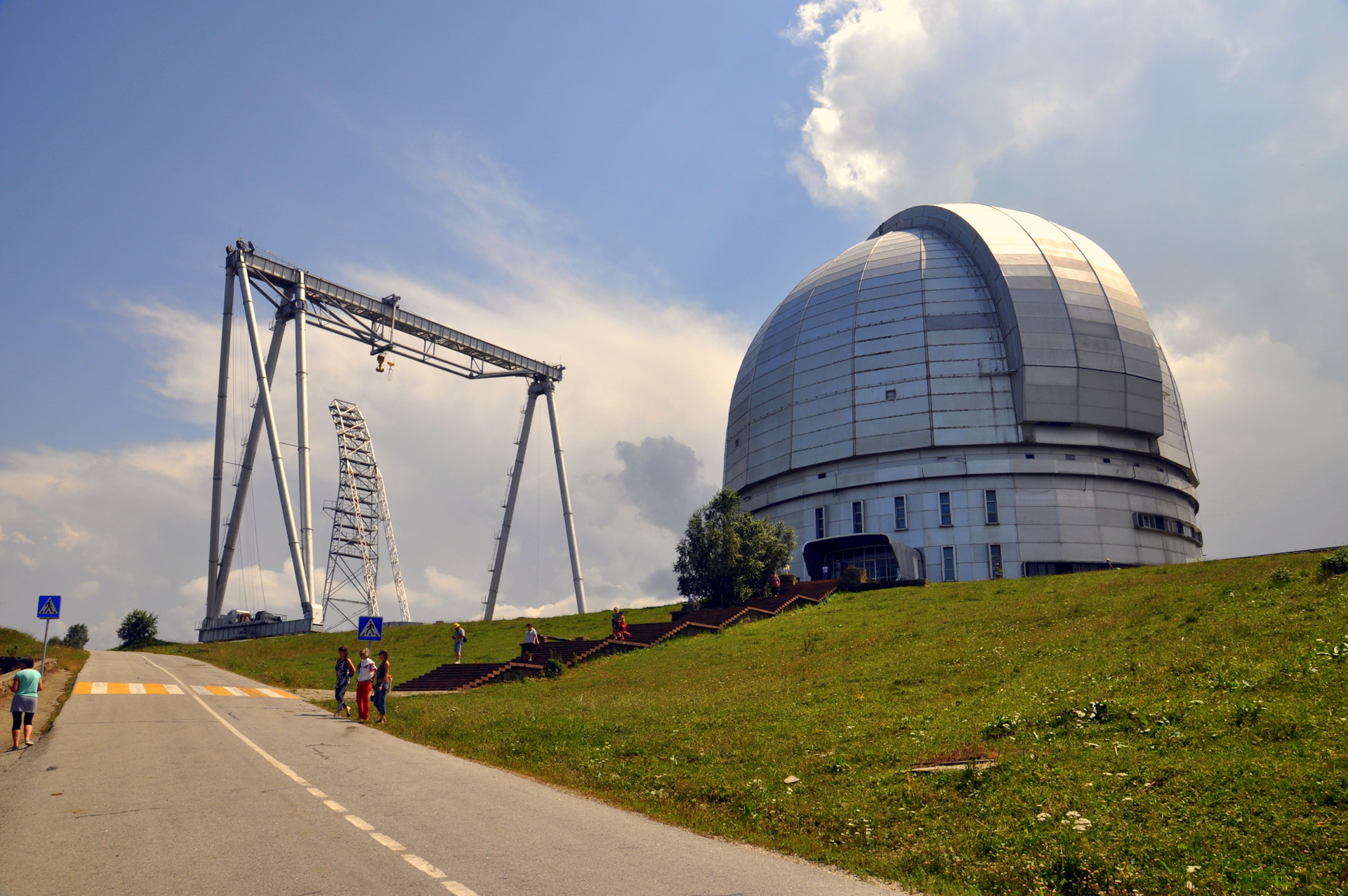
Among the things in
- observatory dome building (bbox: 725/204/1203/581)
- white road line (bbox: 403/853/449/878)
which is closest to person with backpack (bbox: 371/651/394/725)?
white road line (bbox: 403/853/449/878)

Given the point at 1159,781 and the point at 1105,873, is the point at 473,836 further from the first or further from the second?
the point at 1159,781

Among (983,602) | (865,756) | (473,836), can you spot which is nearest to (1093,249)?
(983,602)

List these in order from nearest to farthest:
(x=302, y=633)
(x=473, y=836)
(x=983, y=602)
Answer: (x=473, y=836) → (x=983, y=602) → (x=302, y=633)

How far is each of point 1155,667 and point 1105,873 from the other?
8.90m

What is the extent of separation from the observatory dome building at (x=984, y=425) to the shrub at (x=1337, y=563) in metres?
33.6

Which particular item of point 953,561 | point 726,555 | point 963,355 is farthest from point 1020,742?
point 963,355

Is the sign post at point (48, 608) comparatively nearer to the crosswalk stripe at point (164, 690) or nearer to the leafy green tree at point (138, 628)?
the crosswalk stripe at point (164, 690)

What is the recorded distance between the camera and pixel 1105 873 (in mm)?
7711

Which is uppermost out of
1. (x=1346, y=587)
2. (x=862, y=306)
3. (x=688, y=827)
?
(x=862, y=306)

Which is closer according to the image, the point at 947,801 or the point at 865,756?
the point at 947,801

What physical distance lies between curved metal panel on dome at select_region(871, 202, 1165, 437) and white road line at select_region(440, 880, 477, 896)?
57.4 m

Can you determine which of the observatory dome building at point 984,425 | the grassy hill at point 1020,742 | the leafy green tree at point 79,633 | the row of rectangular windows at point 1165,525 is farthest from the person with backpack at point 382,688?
the leafy green tree at point 79,633

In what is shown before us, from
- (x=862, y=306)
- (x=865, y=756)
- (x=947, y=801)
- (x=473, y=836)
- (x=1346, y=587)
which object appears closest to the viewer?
(x=473, y=836)

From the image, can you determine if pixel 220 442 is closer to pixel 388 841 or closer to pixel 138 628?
pixel 138 628
